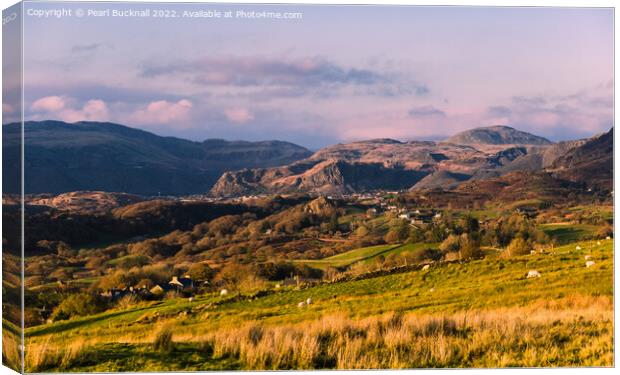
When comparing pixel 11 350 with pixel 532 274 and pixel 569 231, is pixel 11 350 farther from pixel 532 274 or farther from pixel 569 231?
pixel 569 231

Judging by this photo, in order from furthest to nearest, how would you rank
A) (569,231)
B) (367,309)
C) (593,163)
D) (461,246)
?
(569,231) → (461,246) → (593,163) → (367,309)

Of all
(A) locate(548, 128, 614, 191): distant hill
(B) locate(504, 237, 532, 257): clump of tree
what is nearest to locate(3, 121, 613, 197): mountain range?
(A) locate(548, 128, 614, 191): distant hill

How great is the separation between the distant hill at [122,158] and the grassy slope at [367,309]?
2583 mm

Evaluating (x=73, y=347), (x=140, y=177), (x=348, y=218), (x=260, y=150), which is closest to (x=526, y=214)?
(x=348, y=218)

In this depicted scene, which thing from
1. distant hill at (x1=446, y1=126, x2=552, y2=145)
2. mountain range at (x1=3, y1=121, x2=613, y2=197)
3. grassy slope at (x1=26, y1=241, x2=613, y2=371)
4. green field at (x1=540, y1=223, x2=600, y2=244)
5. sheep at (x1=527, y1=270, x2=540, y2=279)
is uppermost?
distant hill at (x1=446, y1=126, x2=552, y2=145)

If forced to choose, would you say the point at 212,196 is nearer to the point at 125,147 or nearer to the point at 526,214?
the point at 125,147

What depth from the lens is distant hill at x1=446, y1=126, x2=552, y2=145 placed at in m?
17.2

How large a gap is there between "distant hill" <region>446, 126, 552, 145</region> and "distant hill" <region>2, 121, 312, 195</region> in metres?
3.44

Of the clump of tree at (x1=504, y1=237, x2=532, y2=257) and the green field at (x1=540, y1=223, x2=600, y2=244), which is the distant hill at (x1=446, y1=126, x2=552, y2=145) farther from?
the clump of tree at (x1=504, y1=237, x2=532, y2=257)

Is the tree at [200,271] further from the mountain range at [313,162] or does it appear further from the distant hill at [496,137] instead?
the distant hill at [496,137]

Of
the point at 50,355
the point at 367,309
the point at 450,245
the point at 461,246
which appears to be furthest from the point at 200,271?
the point at 461,246

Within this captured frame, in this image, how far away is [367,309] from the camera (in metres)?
15.9

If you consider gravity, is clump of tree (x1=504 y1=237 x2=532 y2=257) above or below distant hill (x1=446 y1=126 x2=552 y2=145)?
below

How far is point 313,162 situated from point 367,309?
151 inches
